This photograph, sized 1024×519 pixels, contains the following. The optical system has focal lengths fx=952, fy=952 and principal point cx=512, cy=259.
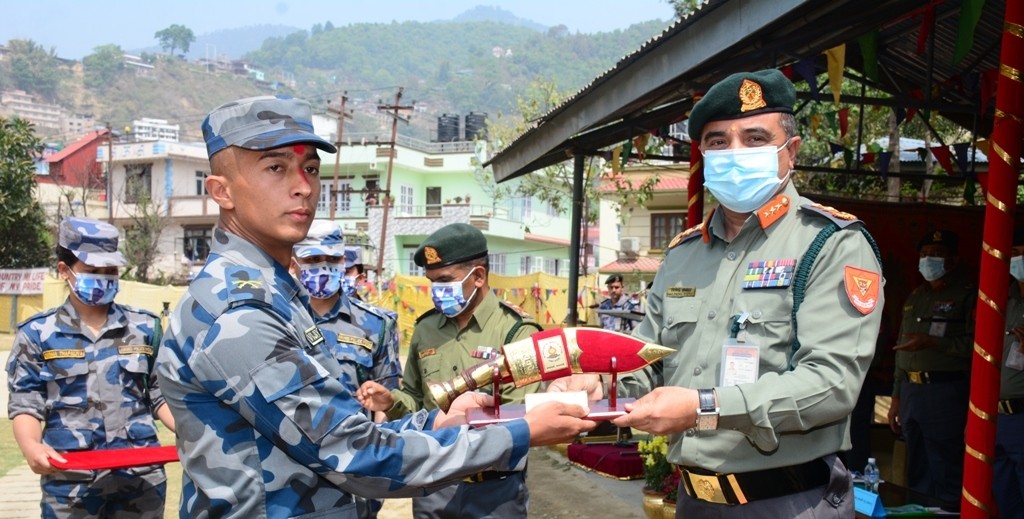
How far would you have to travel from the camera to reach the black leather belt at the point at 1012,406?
227 inches

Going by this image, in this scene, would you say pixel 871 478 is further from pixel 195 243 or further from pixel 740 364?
pixel 195 243

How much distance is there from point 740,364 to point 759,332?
118mm

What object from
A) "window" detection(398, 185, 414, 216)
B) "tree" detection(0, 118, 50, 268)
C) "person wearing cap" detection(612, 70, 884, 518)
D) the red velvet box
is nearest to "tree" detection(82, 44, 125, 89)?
"window" detection(398, 185, 414, 216)

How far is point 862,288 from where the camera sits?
2627 millimetres

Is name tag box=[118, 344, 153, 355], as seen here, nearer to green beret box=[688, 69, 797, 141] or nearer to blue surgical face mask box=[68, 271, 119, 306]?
blue surgical face mask box=[68, 271, 119, 306]

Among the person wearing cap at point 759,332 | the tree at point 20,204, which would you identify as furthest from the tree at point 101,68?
the person wearing cap at point 759,332

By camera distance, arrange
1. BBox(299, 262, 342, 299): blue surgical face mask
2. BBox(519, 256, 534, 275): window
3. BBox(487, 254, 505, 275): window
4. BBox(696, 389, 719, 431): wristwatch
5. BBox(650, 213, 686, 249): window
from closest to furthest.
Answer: BBox(696, 389, 719, 431): wristwatch
BBox(299, 262, 342, 299): blue surgical face mask
BBox(650, 213, 686, 249): window
BBox(487, 254, 505, 275): window
BBox(519, 256, 534, 275): window

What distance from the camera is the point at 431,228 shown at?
134 ft

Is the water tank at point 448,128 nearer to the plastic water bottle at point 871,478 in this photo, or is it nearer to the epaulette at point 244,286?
the plastic water bottle at point 871,478

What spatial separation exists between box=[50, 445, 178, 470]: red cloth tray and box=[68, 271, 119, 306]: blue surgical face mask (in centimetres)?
98

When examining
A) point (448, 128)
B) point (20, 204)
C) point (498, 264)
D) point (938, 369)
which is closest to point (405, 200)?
point (498, 264)

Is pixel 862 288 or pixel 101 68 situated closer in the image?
pixel 862 288

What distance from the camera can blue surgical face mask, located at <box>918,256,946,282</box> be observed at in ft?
24.1

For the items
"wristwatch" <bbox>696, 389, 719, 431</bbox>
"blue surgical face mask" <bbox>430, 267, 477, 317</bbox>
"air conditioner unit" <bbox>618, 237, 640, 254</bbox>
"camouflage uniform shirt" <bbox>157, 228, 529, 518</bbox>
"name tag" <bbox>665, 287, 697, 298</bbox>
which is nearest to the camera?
"camouflage uniform shirt" <bbox>157, 228, 529, 518</bbox>
